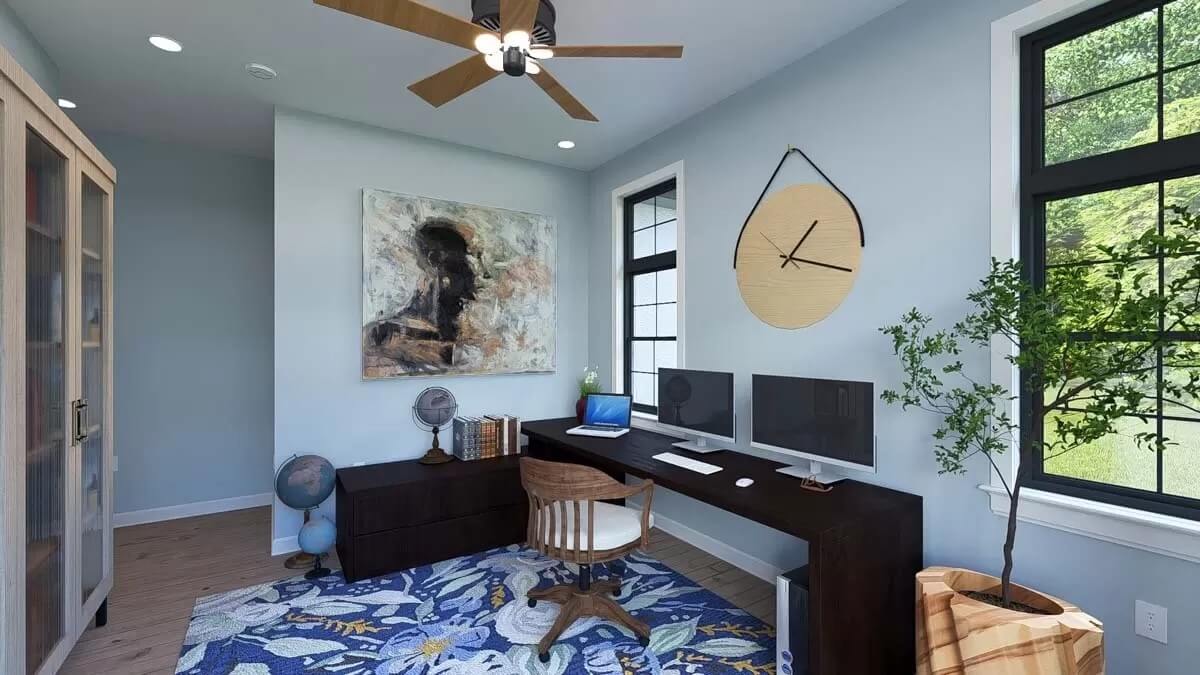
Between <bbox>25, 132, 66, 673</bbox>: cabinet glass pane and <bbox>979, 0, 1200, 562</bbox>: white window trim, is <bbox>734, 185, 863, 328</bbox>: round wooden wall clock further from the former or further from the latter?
<bbox>25, 132, 66, 673</bbox>: cabinet glass pane

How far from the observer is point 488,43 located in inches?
71.6

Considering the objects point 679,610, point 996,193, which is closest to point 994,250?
point 996,193

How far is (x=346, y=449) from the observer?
3.52 meters

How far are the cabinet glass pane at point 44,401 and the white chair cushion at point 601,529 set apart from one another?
185cm

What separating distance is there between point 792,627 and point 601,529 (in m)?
0.88

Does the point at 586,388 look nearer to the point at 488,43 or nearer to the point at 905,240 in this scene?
the point at 905,240

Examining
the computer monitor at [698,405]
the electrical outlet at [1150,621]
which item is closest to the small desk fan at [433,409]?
the computer monitor at [698,405]

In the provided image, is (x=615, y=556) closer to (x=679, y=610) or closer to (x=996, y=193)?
(x=679, y=610)

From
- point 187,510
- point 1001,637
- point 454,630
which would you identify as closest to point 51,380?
point 454,630

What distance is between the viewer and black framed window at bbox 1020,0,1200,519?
168 cm

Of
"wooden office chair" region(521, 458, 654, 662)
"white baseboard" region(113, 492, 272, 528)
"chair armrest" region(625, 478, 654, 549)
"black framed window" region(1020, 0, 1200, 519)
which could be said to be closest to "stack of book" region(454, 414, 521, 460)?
"wooden office chair" region(521, 458, 654, 662)

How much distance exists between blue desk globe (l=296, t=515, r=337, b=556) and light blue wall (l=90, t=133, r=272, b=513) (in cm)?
165

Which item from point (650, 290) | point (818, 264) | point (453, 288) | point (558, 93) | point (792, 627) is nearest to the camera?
point (792, 627)

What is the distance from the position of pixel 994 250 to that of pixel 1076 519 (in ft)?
3.36
